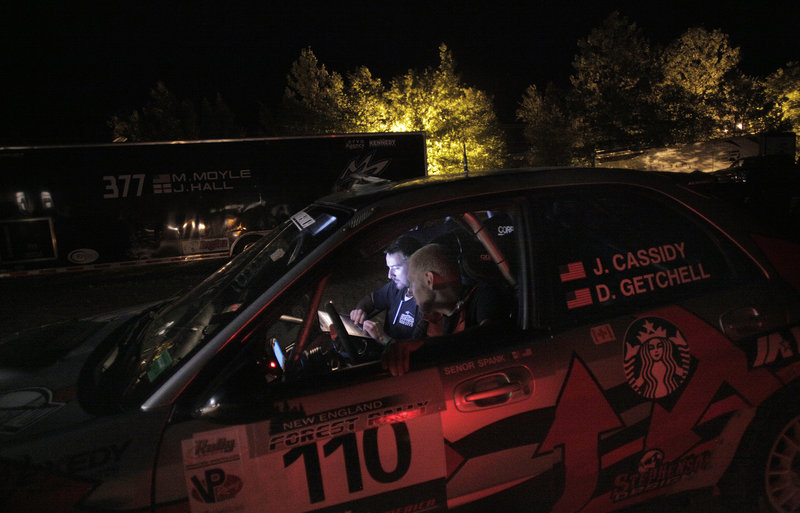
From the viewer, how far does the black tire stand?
2.17m

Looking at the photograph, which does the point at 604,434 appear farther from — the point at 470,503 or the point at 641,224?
the point at 641,224

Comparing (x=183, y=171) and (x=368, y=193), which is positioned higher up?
(x=183, y=171)

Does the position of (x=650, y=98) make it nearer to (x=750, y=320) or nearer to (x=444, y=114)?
(x=444, y=114)

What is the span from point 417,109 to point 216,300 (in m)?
27.1

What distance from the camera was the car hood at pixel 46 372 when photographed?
171cm

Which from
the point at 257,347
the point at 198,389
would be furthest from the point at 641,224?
the point at 198,389

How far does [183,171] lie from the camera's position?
1167 cm

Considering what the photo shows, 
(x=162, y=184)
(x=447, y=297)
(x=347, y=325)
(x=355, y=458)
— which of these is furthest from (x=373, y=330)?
(x=162, y=184)

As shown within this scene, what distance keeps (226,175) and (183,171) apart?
91cm

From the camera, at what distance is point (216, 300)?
2160 mm

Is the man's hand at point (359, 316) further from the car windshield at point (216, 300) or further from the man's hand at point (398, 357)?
the man's hand at point (398, 357)

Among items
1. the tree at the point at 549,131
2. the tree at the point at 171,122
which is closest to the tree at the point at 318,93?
the tree at the point at 171,122

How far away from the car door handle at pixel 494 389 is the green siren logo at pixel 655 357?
0.44m

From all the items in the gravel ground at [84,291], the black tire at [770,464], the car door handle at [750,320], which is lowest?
the black tire at [770,464]
